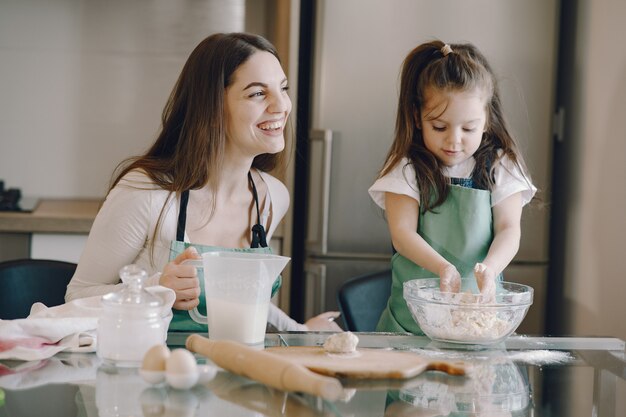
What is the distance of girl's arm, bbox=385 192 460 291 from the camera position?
1.62m

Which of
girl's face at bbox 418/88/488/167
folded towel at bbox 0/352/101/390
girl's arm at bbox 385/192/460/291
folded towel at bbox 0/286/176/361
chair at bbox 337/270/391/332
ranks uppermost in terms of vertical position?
girl's face at bbox 418/88/488/167

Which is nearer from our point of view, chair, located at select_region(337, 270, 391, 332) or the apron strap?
the apron strap

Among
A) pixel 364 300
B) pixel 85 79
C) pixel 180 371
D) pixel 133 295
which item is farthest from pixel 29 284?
pixel 85 79

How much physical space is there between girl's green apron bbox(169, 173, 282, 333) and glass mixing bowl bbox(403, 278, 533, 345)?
266 millimetres

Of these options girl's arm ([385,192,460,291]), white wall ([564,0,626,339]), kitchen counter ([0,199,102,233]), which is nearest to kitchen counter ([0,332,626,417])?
girl's arm ([385,192,460,291])

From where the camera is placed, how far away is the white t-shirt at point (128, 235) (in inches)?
65.2

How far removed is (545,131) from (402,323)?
1.22m

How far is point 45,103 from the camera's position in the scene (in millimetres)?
3131

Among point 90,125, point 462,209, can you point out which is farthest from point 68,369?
point 90,125

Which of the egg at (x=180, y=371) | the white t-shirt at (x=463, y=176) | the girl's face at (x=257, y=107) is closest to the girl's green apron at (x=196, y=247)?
the girl's face at (x=257, y=107)

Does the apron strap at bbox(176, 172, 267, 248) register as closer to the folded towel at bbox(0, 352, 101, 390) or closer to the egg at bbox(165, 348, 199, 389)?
the folded towel at bbox(0, 352, 101, 390)

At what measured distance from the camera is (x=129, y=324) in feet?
3.54

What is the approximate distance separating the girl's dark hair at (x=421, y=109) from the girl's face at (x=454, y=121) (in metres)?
0.02

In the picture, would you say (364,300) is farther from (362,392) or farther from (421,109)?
(362,392)
